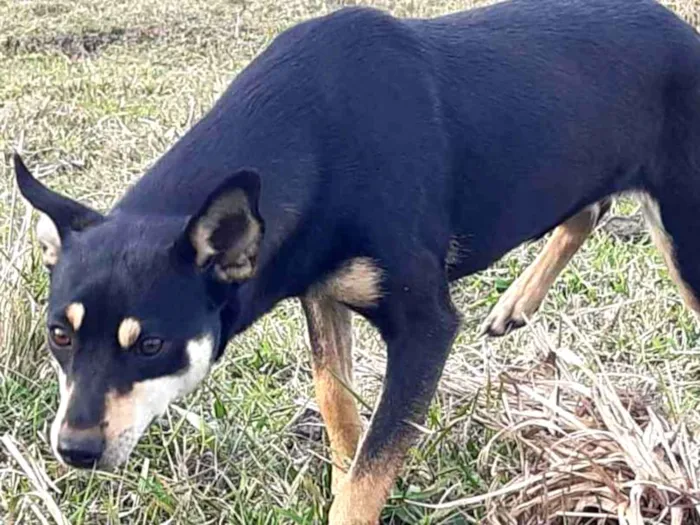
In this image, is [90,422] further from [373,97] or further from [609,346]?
[609,346]

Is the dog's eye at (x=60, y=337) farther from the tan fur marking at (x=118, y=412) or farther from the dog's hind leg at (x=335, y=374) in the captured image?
the dog's hind leg at (x=335, y=374)

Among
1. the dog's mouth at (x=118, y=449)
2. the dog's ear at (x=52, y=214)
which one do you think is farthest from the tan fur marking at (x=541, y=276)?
the dog's mouth at (x=118, y=449)

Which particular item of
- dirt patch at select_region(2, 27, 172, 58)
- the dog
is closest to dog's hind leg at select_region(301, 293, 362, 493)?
the dog

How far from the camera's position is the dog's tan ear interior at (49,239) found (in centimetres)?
336

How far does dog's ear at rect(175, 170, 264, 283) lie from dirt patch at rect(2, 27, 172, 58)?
888 centimetres

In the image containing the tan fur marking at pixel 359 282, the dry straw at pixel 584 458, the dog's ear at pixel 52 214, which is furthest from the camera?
the tan fur marking at pixel 359 282

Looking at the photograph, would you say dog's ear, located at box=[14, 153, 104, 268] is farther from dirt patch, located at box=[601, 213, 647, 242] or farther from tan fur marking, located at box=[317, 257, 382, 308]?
dirt patch, located at box=[601, 213, 647, 242]

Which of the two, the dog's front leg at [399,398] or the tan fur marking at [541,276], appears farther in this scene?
the tan fur marking at [541,276]

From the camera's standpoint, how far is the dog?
316cm

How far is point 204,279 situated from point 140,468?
0.99 metres

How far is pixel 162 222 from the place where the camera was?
3293mm

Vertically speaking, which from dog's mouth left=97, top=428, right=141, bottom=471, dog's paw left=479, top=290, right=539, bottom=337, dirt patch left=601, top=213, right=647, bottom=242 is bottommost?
dirt patch left=601, top=213, right=647, bottom=242

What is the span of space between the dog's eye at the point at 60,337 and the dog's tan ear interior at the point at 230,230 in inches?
14.1

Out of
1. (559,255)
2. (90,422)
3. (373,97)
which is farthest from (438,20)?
(90,422)
